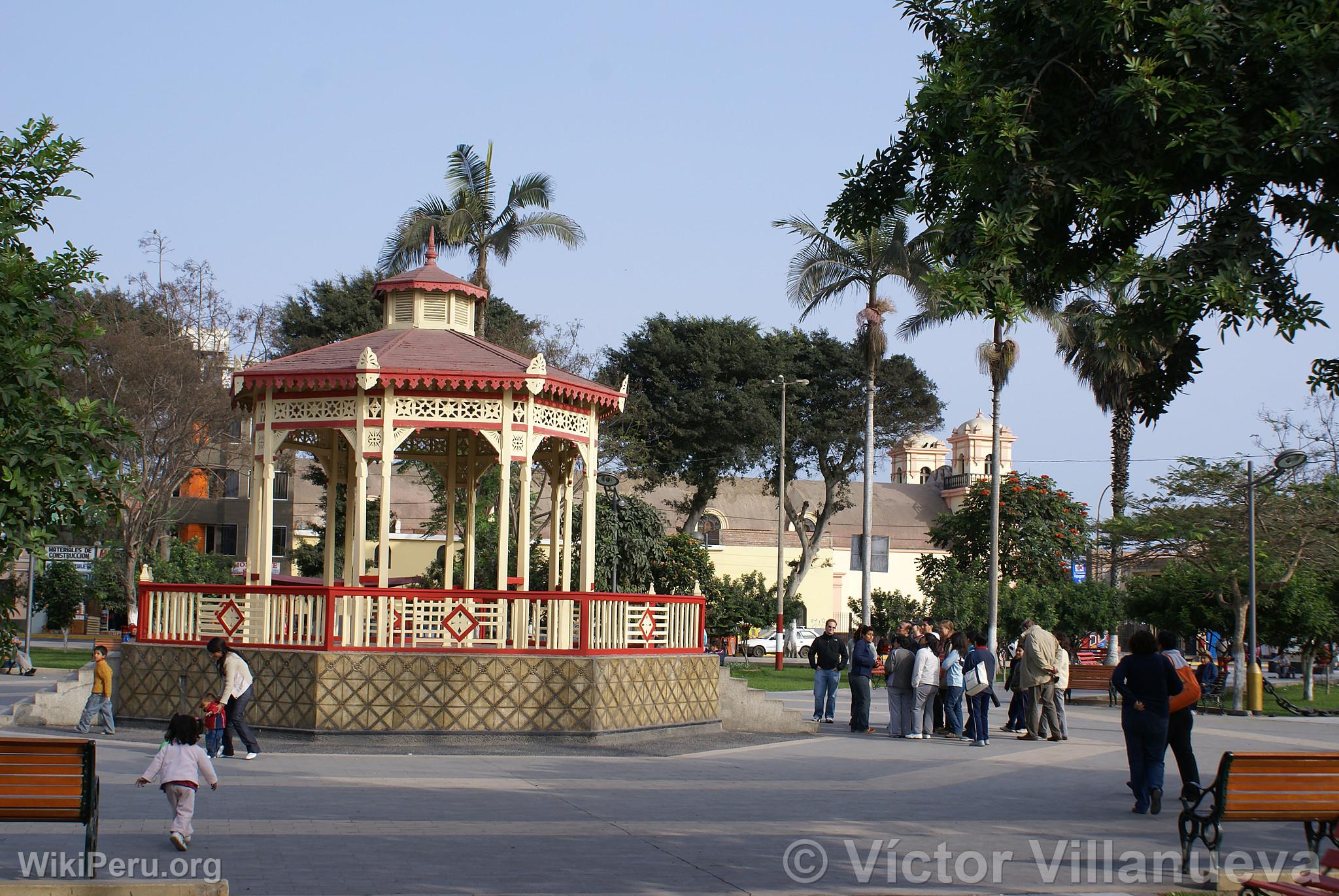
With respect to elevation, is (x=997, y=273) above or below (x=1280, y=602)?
above

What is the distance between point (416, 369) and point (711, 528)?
169ft

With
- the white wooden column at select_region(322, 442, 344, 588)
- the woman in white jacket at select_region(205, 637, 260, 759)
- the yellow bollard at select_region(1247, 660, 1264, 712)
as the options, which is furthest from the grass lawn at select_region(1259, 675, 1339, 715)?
the woman in white jacket at select_region(205, 637, 260, 759)

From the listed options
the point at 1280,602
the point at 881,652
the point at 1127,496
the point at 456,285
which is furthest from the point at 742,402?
the point at 456,285

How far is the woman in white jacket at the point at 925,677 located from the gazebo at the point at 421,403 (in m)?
4.99

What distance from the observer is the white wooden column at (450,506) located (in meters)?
21.9

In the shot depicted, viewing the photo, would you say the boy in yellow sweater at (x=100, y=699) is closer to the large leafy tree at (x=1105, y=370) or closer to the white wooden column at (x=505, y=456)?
the white wooden column at (x=505, y=456)

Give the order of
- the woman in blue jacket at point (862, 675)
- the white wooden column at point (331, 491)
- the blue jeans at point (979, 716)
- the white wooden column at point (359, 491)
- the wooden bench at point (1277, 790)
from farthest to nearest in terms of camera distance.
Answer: the white wooden column at point (331, 491) < the woman in blue jacket at point (862, 675) < the blue jeans at point (979, 716) < the white wooden column at point (359, 491) < the wooden bench at point (1277, 790)

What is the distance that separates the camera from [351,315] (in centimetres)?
4797

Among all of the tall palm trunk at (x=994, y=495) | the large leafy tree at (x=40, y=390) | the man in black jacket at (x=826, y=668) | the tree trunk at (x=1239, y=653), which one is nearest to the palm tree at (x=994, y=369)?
the tall palm trunk at (x=994, y=495)

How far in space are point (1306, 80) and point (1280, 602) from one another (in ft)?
80.0

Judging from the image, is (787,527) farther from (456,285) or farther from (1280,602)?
(456,285)

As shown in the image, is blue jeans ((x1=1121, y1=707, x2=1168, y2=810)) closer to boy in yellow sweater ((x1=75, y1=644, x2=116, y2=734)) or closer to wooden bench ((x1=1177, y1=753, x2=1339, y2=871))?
wooden bench ((x1=1177, y1=753, x2=1339, y2=871))

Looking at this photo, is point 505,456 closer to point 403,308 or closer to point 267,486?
point 267,486

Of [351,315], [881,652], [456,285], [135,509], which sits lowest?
[881,652]
